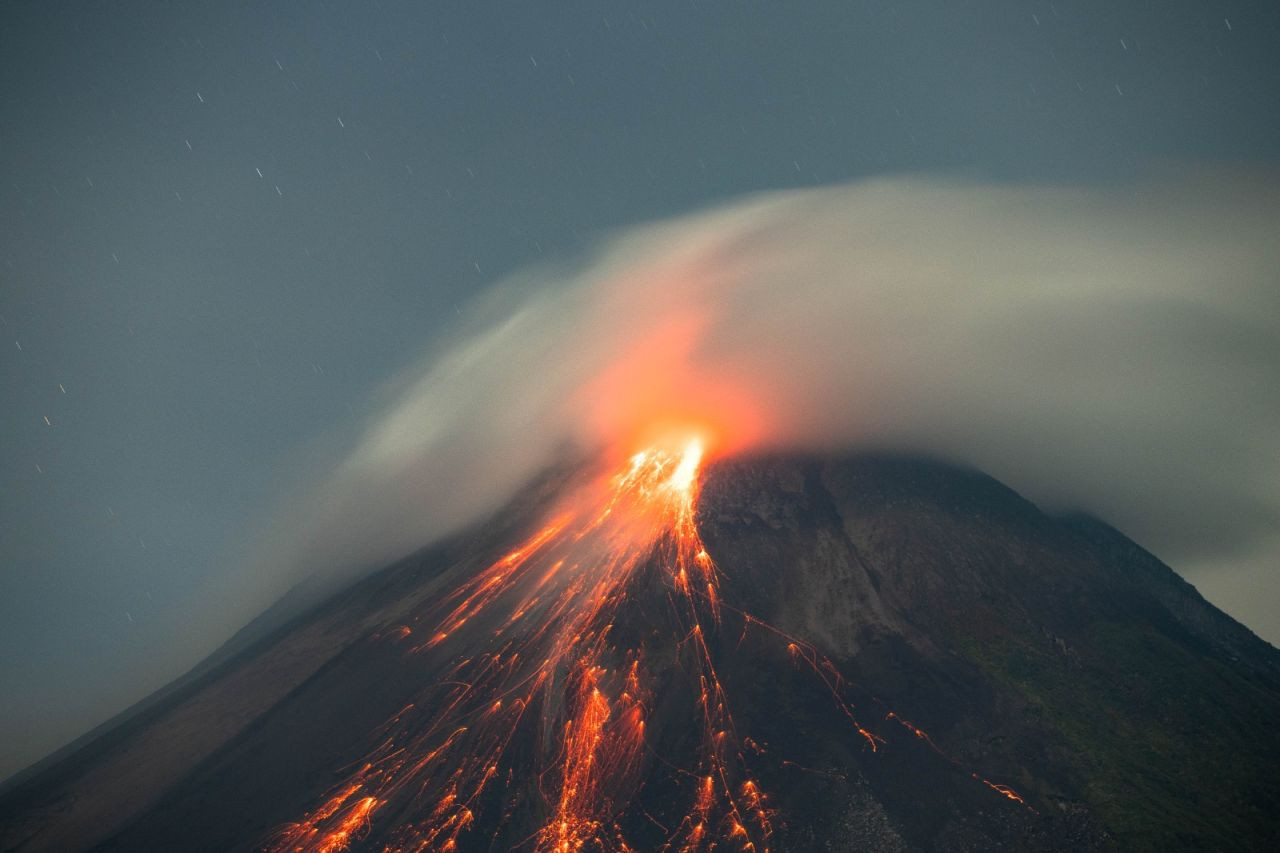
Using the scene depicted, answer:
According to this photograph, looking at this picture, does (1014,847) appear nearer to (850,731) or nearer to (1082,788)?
(1082,788)

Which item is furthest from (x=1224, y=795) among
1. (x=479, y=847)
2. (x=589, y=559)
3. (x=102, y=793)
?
(x=102, y=793)

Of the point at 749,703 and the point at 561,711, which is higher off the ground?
the point at 561,711

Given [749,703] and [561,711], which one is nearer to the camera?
[749,703]

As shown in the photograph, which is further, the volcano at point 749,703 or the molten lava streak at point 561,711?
the molten lava streak at point 561,711

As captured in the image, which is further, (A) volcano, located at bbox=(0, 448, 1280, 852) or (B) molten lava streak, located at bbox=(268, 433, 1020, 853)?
→ (B) molten lava streak, located at bbox=(268, 433, 1020, 853)
